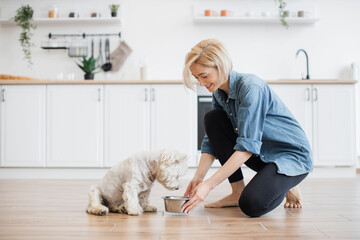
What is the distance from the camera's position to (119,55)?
4594 mm

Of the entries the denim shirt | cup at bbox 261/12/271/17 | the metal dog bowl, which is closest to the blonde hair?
the denim shirt

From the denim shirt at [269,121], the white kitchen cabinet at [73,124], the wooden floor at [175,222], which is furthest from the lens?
the white kitchen cabinet at [73,124]

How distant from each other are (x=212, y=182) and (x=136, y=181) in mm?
397

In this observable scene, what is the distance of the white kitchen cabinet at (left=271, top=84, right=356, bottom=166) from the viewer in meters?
3.94

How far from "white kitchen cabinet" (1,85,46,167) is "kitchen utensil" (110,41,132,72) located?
0.96 meters

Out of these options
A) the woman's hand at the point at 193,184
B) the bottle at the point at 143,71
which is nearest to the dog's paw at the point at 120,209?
the woman's hand at the point at 193,184

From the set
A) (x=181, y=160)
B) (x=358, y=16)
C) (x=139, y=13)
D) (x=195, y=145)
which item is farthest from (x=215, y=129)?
(x=358, y=16)

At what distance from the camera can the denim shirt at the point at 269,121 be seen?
175 cm

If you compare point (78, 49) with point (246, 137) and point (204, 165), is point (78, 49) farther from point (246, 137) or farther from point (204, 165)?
point (246, 137)

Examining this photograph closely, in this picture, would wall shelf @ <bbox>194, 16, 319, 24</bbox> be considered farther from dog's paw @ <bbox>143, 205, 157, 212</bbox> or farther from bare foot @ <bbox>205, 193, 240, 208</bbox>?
dog's paw @ <bbox>143, 205, 157, 212</bbox>

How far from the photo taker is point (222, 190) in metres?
2.96

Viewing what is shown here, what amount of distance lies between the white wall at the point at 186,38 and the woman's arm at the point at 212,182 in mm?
3008

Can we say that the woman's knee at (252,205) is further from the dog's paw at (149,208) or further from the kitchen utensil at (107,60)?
the kitchen utensil at (107,60)

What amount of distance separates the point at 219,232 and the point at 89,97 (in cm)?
269
